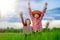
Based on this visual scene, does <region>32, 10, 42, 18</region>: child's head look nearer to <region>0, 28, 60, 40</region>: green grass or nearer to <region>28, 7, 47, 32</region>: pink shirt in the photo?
<region>28, 7, 47, 32</region>: pink shirt

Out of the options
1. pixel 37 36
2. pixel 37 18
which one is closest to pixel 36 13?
pixel 37 18

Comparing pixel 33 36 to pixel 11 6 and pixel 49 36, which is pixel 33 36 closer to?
pixel 49 36

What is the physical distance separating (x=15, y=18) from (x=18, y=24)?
0.05 meters

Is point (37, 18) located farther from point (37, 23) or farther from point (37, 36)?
point (37, 36)

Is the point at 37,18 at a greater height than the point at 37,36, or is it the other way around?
the point at 37,18

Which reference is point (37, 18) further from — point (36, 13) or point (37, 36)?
point (37, 36)

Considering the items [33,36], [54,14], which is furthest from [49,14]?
[33,36]

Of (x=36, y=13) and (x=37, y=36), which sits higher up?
(x=36, y=13)

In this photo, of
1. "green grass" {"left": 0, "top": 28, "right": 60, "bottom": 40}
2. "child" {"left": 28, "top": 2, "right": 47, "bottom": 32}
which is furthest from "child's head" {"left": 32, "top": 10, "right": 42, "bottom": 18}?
"green grass" {"left": 0, "top": 28, "right": 60, "bottom": 40}

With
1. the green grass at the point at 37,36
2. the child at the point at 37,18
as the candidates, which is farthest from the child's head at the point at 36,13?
the green grass at the point at 37,36

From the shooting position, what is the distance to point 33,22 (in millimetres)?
2816

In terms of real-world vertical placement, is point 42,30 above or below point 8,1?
below

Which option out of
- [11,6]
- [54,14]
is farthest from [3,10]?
[54,14]

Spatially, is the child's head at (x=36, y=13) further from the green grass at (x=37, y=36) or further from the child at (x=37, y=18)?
the green grass at (x=37, y=36)
